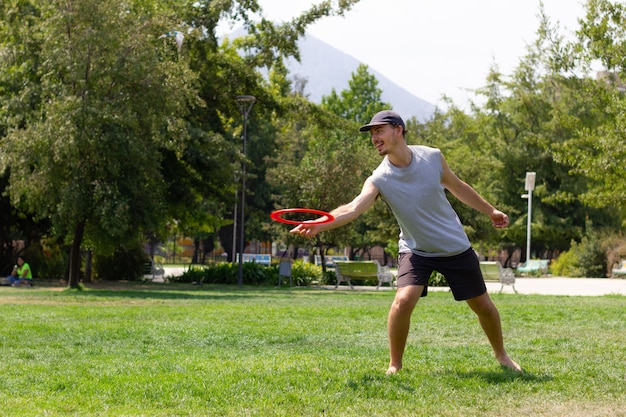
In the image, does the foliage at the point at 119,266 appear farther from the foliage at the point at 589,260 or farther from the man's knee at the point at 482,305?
the man's knee at the point at 482,305

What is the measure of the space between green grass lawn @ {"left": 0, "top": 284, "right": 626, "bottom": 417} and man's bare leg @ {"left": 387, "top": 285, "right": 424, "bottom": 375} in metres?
0.17

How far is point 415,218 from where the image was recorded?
654cm

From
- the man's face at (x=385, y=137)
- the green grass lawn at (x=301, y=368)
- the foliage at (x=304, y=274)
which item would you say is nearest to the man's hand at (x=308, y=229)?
the man's face at (x=385, y=137)

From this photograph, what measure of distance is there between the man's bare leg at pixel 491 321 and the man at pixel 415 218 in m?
0.06

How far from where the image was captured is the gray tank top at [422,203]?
653 centimetres

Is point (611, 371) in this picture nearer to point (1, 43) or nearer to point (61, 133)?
point (61, 133)

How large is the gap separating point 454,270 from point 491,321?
0.56 m

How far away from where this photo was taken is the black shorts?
6.68 meters

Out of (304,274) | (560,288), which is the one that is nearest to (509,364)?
(560,288)

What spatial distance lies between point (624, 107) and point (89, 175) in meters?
13.0

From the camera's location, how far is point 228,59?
34.1 m

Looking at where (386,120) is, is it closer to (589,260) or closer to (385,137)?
(385,137)

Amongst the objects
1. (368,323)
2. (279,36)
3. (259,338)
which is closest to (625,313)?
(368,323)

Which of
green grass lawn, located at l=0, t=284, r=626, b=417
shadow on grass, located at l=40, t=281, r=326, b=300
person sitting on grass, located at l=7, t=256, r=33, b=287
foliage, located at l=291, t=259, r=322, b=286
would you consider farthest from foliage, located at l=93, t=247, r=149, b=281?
green grass lawn, located at l=0, t=284, r=626, b=417
